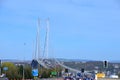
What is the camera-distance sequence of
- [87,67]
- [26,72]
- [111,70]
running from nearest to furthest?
[26,72]
[111,70]
[87,67]

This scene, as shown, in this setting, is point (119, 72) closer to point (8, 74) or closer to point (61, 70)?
point (61, 70)

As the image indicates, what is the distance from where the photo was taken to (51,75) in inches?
6093

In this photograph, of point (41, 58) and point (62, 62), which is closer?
point (41, 58)

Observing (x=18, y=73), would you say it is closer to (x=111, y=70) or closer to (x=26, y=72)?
(x=26, y=72)

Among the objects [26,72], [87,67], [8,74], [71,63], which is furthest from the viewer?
[71,63]

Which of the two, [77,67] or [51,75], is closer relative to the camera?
[51,75]

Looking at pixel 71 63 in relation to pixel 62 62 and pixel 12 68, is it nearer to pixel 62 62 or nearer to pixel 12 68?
pixel 62 62

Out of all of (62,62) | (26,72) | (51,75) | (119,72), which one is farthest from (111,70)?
(62,62)

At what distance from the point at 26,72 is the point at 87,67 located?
40283 millimetres

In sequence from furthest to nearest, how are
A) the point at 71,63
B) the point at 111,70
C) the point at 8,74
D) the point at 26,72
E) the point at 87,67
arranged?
the point at 71,63, the point at 87,67, the point at 111,70, the point at 26,72, the point at 8,74

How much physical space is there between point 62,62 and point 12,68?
201 feet

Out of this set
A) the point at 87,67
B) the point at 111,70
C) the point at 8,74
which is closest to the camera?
the point at 8,74

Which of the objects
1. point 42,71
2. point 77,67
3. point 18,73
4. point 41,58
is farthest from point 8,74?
point 77,67

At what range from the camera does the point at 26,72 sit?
140875mm
